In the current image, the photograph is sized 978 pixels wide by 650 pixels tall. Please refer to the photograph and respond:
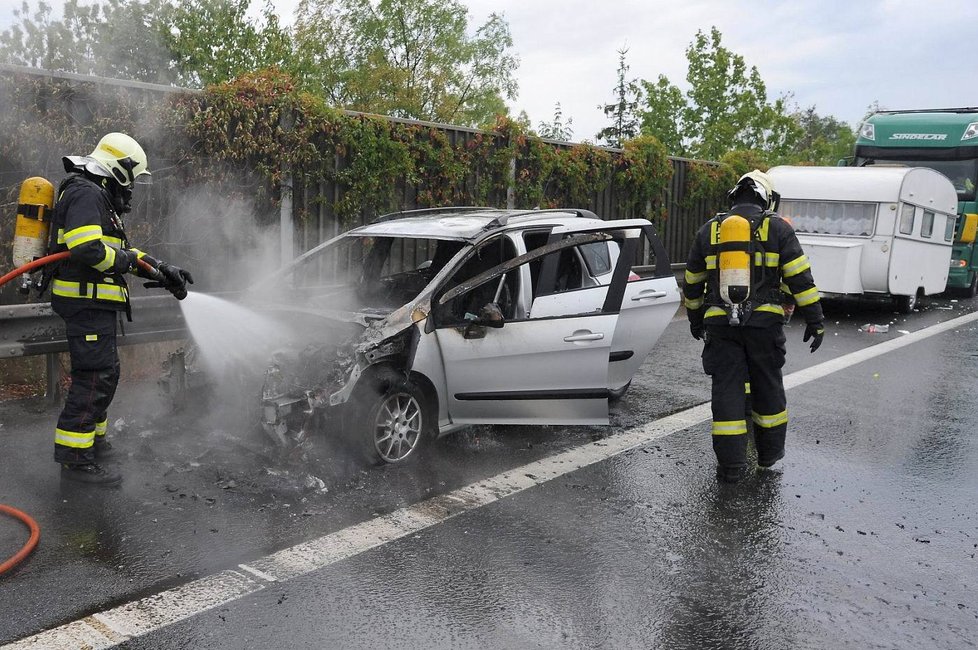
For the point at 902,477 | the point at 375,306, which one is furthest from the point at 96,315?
the point at 902,477

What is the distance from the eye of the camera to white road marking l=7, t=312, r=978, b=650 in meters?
3.20

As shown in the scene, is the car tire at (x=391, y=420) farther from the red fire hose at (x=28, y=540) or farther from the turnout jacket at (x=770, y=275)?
the turnout jacket at (x=770, y=275)

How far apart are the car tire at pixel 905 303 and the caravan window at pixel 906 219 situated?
1.16 metres

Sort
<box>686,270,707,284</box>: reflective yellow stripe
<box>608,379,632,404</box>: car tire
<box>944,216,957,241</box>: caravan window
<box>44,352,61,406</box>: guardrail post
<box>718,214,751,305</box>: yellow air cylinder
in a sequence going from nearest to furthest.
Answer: <box>718,214,751,305</box>: yellow air cylinder < <box>686,270,707,284</box>: reflective yellow stripe < <box>44,352,61,406</box>: guardrail post < <box>608,379,632,404</box>: car tire < <box>944,216,957,241</box>: caravan window

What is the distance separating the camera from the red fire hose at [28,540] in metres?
3.68

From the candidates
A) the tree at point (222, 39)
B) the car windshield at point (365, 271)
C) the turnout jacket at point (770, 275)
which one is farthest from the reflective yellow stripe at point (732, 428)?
the tree at point (222, 39)

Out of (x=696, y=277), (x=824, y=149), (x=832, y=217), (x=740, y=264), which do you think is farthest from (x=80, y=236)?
(x=824, y=149)

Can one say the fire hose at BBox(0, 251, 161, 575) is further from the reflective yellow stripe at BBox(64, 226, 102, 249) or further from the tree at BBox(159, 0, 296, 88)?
the tree at BBox(159, 0, 296, 88)

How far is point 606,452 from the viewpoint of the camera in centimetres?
576

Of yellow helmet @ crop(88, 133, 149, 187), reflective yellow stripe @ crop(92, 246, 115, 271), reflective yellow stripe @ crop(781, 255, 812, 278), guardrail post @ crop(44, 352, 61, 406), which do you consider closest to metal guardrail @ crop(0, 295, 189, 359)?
guardrail post @ crop(44, 352, 61, 406)

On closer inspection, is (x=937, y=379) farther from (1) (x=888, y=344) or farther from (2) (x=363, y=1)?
(2) (x=363, y=1)

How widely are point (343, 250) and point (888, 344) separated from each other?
768 cm

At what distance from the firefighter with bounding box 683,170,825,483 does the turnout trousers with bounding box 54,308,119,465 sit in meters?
3.79

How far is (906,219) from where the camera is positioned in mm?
12766
